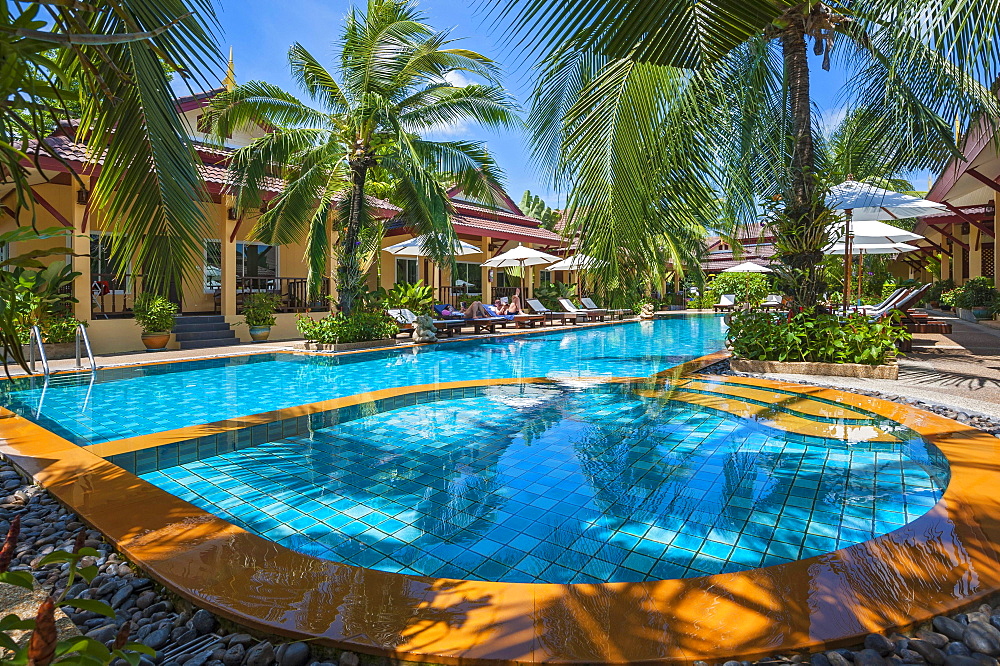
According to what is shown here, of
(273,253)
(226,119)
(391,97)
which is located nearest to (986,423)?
(391,97)

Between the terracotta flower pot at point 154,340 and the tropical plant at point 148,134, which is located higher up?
the tropical plant at point 148,134

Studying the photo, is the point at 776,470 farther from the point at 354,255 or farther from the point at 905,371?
the point at 354,255

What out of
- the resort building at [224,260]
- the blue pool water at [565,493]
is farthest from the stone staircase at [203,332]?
the blue pool water at [565,493]

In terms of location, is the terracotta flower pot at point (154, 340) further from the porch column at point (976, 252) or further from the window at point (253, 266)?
the porch column at point (976, 252)

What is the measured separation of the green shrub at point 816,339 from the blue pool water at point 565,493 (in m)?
3.09

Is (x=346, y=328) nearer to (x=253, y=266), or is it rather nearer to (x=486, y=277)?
(x=253, y=266)

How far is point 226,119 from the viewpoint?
34.7 feet

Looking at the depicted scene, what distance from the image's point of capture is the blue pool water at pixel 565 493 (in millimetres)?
3078

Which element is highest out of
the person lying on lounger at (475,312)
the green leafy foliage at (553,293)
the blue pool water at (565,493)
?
the green leafy foliage at (553,293)

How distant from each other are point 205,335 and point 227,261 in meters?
1.91

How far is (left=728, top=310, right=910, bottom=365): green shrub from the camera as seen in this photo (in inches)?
303

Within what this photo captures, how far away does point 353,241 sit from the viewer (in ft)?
40.2

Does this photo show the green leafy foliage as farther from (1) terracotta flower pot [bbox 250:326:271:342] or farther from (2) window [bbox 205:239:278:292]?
(1) terracotta flower pot [bbox 250:326:271:342]

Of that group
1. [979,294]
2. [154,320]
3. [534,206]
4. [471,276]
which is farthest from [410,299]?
[534,206]
